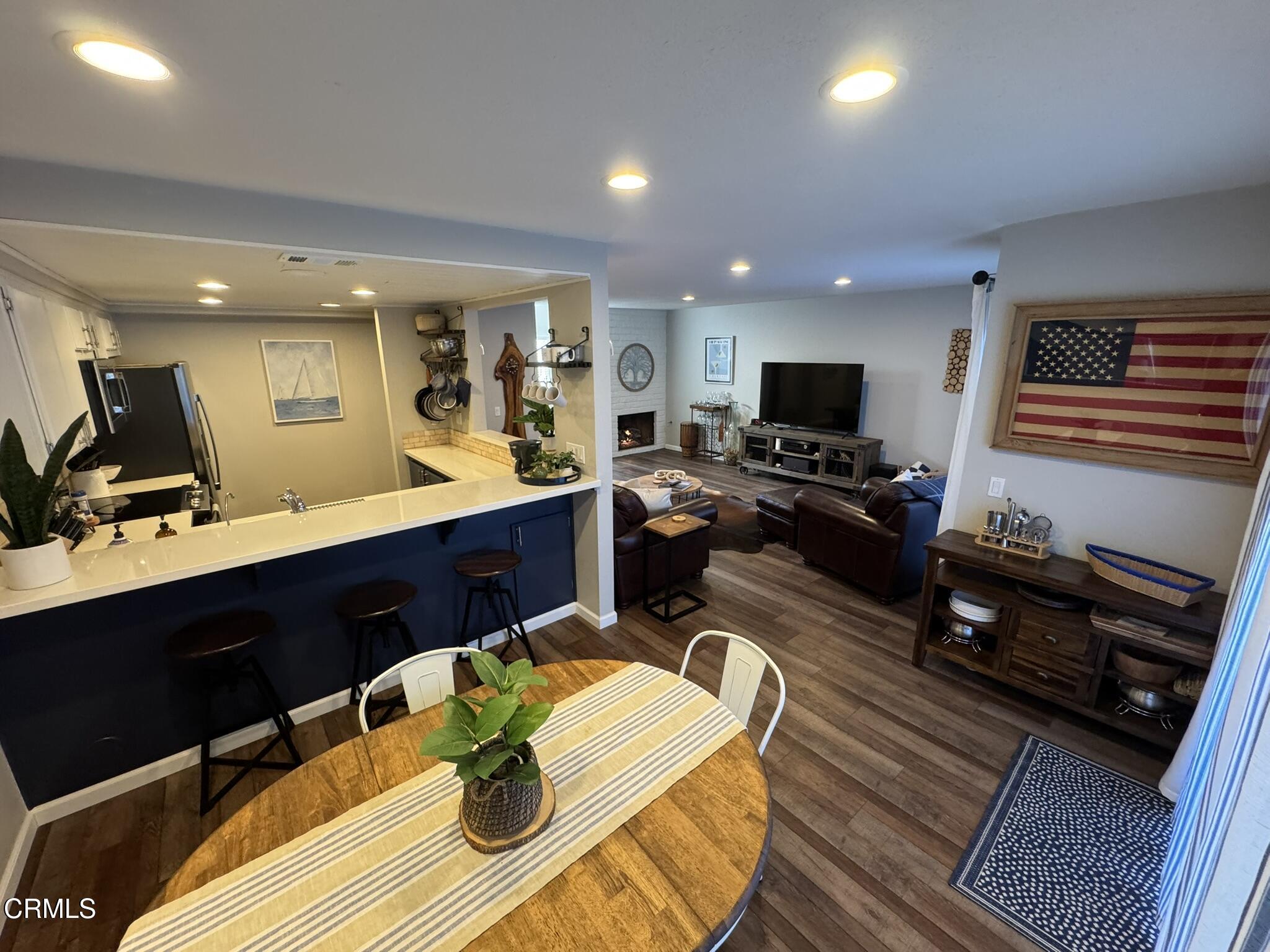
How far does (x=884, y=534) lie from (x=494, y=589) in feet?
8.86

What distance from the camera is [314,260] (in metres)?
2.13

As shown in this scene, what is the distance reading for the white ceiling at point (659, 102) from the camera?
0.88m

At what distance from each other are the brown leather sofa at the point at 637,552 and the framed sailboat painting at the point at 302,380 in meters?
3.39

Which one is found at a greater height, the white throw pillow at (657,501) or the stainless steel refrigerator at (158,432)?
the stainless steel refrigerator at (158,432)

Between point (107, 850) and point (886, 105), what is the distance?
3.58 metres

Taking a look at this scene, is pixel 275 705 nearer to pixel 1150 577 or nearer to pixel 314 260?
pixel 314 260

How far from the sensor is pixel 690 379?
884 centimetres

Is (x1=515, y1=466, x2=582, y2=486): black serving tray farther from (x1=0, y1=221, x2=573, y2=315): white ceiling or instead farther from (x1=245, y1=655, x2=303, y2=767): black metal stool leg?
(x1=245, y1=655, x2=303, y2=767): black metal stool leg

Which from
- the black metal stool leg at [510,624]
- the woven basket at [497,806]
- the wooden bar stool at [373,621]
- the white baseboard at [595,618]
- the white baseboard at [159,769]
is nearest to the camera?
the woven basket at [497,806]

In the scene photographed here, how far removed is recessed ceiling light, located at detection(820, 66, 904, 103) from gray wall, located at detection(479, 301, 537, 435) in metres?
3.48

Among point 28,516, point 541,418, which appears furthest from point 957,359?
point 28,516

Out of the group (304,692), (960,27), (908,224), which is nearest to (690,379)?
(908,224)

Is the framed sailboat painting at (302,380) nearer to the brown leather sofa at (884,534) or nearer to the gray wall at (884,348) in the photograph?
the brown leather sofa at (884,534)

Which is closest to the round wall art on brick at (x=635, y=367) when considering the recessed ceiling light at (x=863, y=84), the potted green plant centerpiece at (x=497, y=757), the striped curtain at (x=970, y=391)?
the striped curtain at (x=970, y=391)
